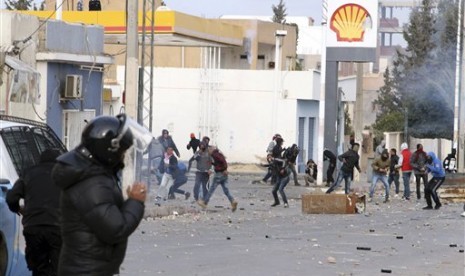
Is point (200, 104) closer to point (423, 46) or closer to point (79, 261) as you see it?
point (423, 46)

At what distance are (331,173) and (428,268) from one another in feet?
82.2

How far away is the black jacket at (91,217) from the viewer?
6773 millimetres

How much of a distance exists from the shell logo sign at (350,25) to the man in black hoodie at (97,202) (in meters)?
36.5

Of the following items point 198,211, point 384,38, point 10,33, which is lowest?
point 198,211

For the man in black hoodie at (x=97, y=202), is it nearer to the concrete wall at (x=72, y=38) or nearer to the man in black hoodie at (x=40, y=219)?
the man in black hoodie at (x=40, y=219)

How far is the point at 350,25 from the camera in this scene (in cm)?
4316

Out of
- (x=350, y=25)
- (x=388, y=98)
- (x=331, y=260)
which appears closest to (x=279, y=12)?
(x=388, y=98)

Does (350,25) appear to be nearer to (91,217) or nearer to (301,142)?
(301,142)

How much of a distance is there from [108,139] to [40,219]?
11.9ft

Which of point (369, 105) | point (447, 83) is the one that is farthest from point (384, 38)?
point (447, 83)

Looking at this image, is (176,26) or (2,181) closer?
(2,181)

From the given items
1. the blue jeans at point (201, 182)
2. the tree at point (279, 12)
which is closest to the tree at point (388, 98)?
the tree at point (279, 12)

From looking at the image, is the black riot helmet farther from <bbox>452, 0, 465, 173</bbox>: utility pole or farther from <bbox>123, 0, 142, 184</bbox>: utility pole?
<bbox>452, 0, 465, 173</bbox>: utility pole

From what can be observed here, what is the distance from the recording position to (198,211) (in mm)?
27812
